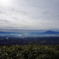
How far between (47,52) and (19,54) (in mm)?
1903

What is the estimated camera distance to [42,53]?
7027mm

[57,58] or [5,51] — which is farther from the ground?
[5,51]

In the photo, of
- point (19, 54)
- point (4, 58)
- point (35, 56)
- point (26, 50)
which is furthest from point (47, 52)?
point (4, 58)

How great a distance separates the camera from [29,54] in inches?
271

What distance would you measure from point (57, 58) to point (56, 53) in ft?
1.17

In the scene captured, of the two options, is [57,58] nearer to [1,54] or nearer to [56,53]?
[56,53]

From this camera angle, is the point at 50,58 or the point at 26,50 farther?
the point at 26,50

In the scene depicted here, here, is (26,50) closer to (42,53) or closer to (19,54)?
(19,54)

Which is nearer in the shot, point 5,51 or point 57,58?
point 57,58

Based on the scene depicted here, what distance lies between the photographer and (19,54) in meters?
6.87

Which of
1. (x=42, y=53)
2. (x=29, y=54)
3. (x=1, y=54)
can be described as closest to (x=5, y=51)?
(x=1, y=54)

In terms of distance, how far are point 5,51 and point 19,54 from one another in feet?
3.44

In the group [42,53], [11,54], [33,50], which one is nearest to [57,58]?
[42,53]

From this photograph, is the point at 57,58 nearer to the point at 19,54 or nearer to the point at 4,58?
the point at 19,54
